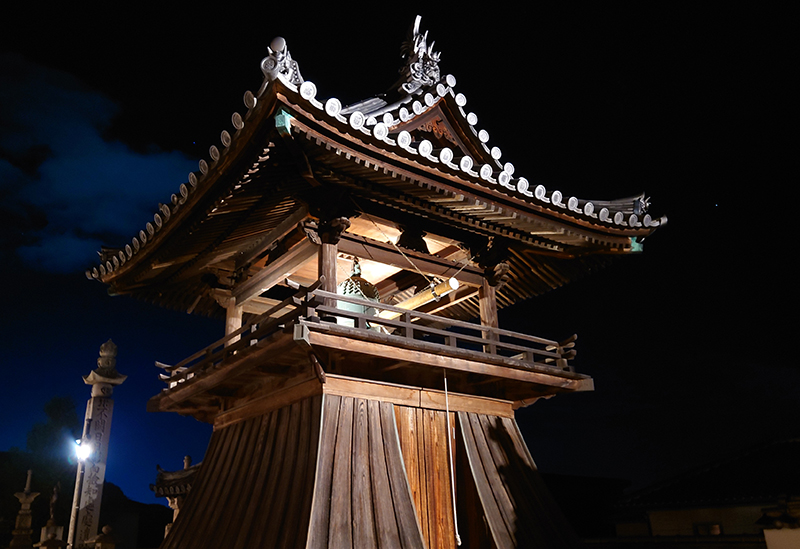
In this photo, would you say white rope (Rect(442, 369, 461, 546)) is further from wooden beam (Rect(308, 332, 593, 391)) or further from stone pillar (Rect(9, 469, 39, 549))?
stone pillar (Rect(9, 469, 39, 549))

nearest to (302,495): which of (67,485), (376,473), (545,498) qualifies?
(376,473)

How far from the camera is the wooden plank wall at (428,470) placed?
28.9ft

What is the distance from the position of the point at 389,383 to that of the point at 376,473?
1.39 m

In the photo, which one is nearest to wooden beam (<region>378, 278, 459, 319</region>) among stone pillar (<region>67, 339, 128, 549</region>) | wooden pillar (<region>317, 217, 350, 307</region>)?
wooden pillar (<region>317, 217, 350, 307</region>)

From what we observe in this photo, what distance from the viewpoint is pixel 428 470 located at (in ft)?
29.8

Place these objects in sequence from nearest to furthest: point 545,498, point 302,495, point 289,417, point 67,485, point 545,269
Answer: point 302,495 → point 289,417 → point 545,498 → point 545,269 → point 67,485

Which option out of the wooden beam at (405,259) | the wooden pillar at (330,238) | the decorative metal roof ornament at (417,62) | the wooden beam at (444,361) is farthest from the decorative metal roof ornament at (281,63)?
the decorative metal roof ornament at (417,62)

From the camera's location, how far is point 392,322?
8211 mm

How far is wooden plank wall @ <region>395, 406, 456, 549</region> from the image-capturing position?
28.9ft

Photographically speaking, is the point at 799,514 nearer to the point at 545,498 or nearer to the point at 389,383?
the point at 545,498

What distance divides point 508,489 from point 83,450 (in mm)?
11023

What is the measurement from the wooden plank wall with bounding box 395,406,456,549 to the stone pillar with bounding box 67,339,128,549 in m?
9.83

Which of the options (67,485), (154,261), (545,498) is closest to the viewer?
(545,498)

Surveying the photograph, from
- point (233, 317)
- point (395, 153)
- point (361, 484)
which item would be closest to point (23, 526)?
point (233, 317)
